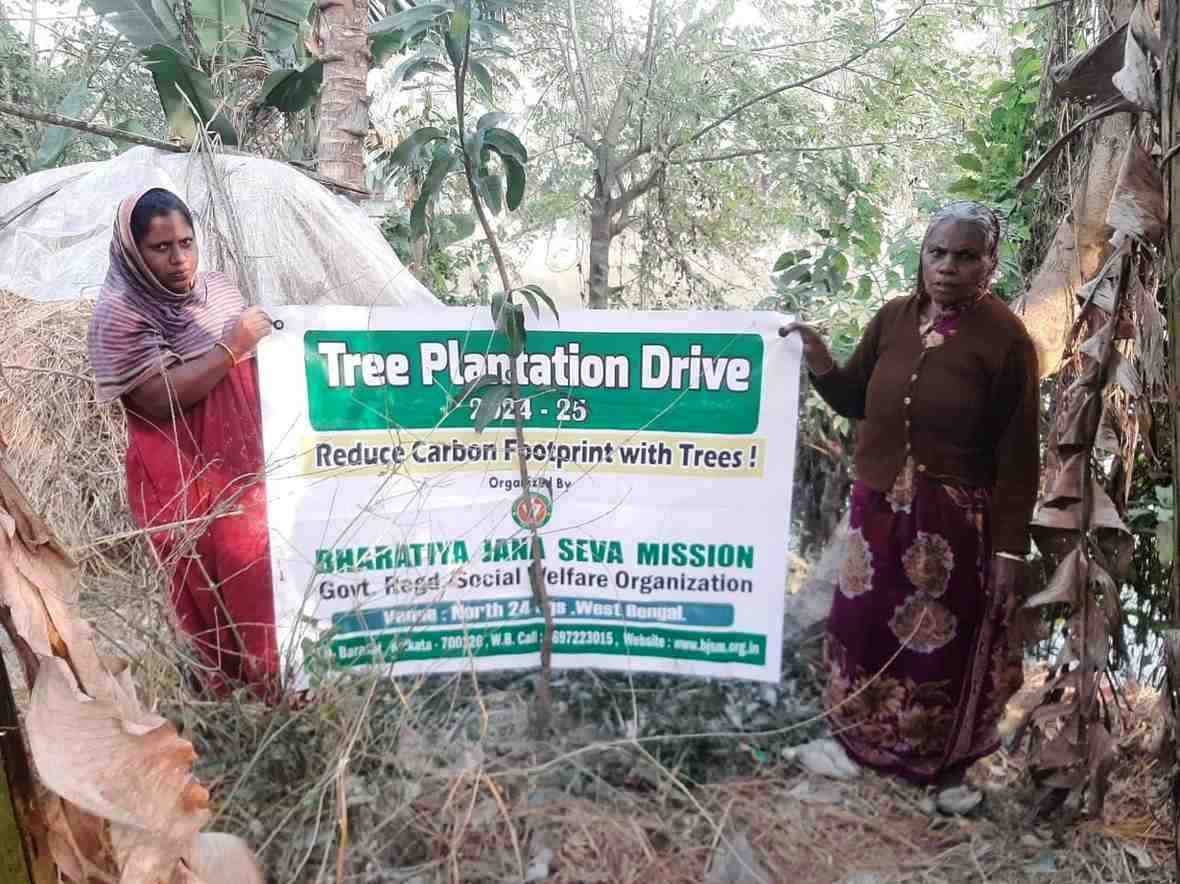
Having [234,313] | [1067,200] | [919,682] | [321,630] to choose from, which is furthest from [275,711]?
[1067,200]

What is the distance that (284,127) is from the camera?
5.03 metres

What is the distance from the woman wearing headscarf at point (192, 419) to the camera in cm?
240

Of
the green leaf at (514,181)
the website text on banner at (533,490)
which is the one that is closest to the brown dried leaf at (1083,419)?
the website text on banner at (533,490)

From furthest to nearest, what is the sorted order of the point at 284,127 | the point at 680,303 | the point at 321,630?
the point at 284,127 → the point at 680,303 → the point at 321,630

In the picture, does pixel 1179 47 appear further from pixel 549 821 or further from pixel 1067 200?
pixel 549 821

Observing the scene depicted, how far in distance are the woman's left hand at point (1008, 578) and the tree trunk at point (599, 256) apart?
6.75ft

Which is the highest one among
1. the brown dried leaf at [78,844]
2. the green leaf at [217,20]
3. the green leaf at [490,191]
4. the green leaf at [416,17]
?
the green leaf at [217,20]

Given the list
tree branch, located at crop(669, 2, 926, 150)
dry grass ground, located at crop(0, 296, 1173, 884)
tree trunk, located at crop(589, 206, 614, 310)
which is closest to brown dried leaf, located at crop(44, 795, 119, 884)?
dry grass ground, located at crop(0, 296, 1173, 884)

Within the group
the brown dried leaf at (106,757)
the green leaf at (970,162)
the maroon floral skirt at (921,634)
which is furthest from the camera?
the green leaf at (970,162)

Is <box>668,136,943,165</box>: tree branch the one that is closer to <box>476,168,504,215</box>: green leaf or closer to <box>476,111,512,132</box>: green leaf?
<box>476,168,504,215</box>: green leaf

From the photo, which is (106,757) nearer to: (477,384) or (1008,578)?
(477,384)

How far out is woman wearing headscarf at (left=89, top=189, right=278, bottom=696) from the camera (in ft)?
7.89

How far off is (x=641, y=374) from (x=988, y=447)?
98cm

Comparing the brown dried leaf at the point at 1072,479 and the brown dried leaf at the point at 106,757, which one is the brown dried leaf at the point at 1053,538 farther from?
the brown dried leaf at the point at 106,757
